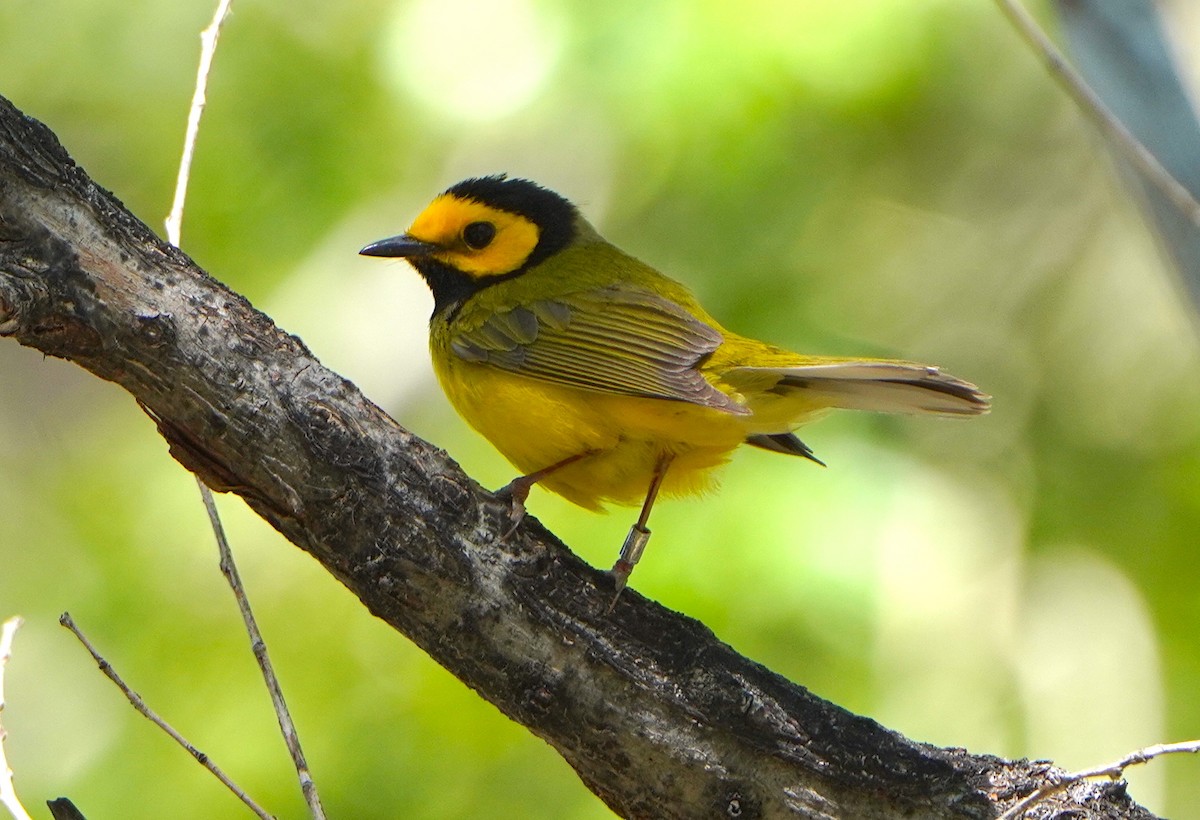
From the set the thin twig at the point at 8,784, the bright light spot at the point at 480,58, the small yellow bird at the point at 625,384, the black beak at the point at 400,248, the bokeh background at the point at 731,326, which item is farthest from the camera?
the bright light spot at the point at 480,58

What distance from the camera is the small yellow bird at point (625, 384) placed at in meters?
3.52

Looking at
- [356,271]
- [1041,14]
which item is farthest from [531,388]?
[1041,14]

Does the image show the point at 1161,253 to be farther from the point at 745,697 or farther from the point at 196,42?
the point at 196,42

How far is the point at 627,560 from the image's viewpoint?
10.2 feet

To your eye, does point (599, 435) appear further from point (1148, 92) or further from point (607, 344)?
point (1148, 92)

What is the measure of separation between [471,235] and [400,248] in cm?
26

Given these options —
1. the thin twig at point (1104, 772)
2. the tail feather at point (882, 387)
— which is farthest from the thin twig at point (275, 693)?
the tail feather at point (882, 387)

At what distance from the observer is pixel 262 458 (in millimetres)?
2650

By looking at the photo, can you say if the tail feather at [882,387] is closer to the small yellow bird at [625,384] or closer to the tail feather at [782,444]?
the small yellow bird at [625,384]

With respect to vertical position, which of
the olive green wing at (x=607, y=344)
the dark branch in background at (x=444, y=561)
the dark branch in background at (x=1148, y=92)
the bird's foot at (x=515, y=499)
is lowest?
the dark branch in background at (x=444, y=561)

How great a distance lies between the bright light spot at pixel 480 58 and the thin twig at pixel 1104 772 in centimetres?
314

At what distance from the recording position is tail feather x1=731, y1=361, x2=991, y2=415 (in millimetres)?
3412

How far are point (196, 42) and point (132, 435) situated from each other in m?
1.86

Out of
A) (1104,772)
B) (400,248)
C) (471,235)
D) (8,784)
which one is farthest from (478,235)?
(1104,772)
